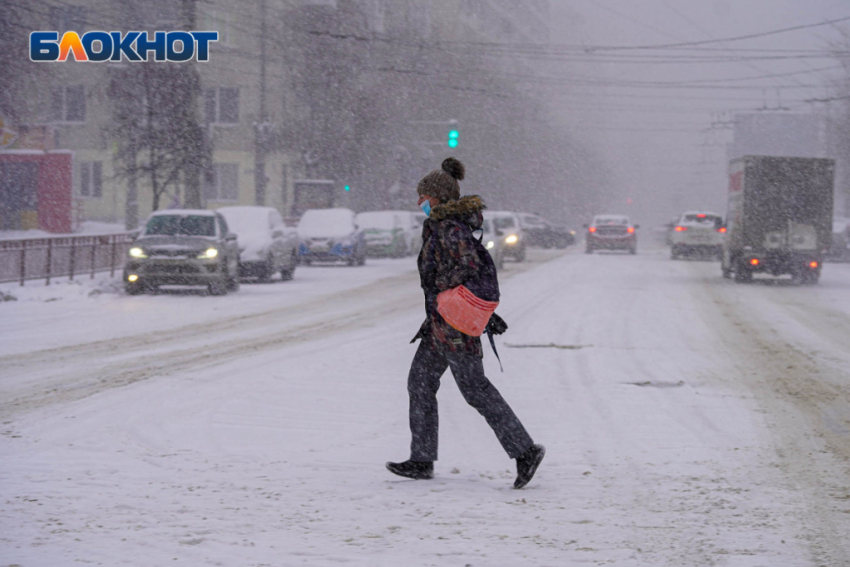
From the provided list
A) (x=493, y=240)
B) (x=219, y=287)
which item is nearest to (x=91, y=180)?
(x=493, y=240)

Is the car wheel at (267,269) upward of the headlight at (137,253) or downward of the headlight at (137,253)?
downward

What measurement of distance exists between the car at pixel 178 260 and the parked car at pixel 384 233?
1420cm

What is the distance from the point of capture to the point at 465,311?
17.7ft

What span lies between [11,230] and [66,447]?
37382 mm

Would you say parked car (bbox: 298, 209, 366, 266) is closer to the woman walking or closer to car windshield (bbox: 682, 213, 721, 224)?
car windshield (bbox: 682, 213, 721, 224)

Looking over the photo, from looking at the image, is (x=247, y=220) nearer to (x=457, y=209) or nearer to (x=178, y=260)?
(x=178, y=260)

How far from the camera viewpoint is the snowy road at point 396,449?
14.8 ft

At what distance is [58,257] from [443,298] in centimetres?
1687

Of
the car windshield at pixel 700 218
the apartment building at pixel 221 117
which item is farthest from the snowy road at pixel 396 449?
the apartment building at pixel 221 117

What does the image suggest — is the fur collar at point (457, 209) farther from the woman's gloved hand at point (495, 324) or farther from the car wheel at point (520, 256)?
the car wheel at point (520, 256)

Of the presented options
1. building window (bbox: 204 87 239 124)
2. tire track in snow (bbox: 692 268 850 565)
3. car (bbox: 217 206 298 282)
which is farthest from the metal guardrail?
building window (bbox: 204 87 239 124)

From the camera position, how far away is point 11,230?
134ft

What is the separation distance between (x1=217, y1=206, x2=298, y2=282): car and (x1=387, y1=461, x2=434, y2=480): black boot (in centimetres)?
1725

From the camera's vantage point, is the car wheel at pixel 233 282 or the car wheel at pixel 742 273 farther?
the car wheel at pixel 742 273
